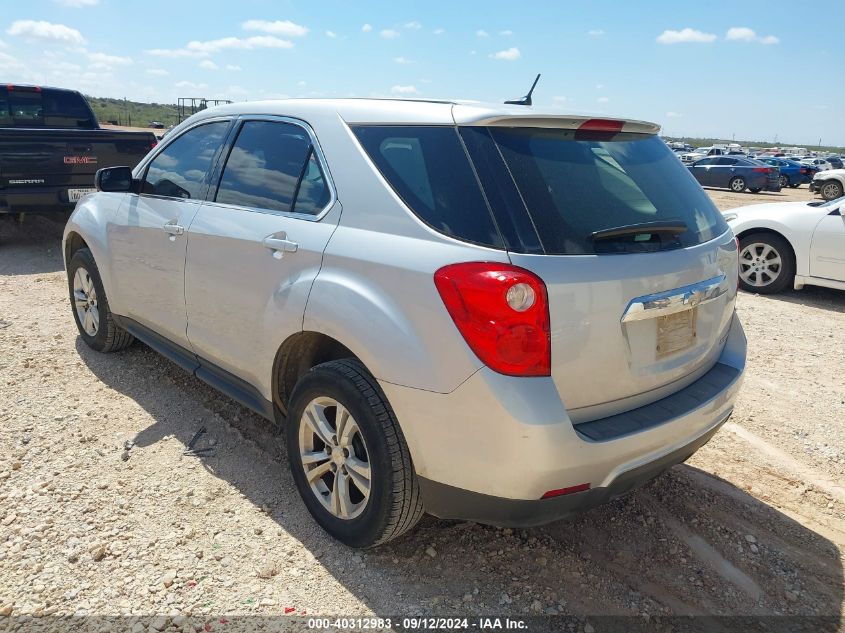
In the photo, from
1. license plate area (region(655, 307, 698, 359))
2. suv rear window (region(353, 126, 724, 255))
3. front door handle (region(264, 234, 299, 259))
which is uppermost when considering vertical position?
suv rear window (region(353, 126, 724, 255))

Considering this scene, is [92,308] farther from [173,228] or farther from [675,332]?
[675,332]

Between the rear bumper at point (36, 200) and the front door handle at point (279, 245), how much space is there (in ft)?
20.2

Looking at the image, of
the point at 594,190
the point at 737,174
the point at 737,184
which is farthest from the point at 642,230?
the point at 737,184

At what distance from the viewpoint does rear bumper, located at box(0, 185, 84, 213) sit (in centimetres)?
755

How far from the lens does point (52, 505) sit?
10.0ft

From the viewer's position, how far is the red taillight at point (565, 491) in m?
2.23

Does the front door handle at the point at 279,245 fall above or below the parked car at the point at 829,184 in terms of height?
above

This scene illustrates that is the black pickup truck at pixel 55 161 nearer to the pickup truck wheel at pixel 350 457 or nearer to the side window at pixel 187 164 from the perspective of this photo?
the side window at pixel 187 164

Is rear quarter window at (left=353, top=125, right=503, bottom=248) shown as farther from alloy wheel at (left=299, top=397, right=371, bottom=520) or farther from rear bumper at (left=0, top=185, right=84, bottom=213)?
rear bumper at (left=0, top=185, right=84, bottom=213)

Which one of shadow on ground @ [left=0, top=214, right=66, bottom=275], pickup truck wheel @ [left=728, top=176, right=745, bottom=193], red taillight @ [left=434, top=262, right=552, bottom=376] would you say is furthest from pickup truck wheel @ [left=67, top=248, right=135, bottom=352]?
pickup truck wheel @ [left=728, top=176, right=745, bottom=193]

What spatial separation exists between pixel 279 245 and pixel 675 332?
1.67 meters

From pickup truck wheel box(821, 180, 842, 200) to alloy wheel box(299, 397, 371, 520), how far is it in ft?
82.6

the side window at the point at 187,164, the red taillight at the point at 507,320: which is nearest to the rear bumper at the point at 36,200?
the side window at the point at 187,164

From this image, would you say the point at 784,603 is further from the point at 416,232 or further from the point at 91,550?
the point at 91,550
